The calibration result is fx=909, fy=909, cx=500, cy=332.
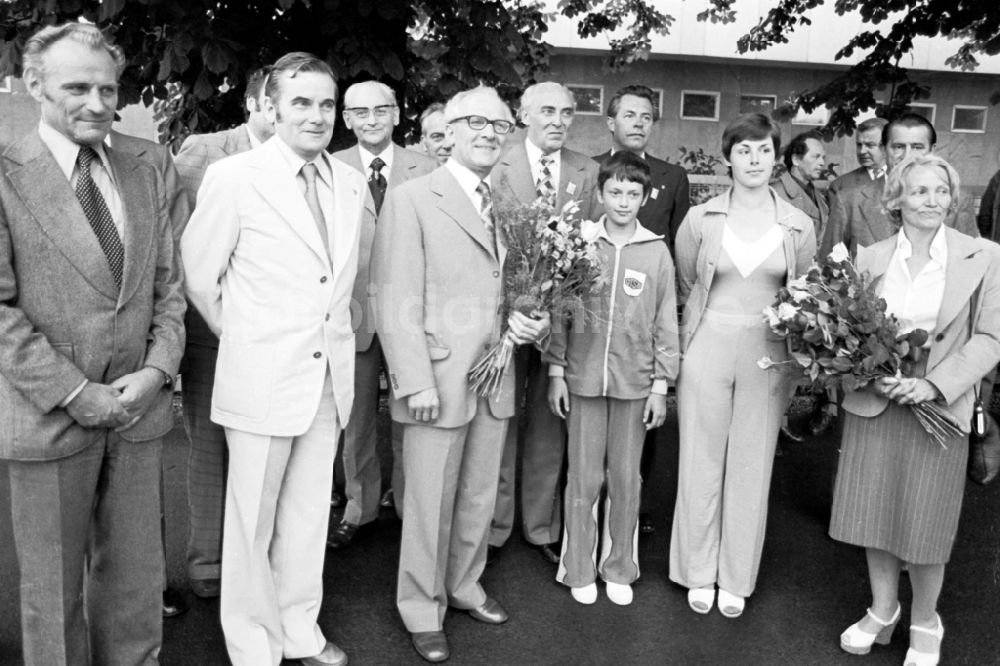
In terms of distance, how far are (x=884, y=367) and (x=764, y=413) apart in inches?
27.5

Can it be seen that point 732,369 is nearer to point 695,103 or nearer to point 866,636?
point 866,636

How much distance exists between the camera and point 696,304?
4461 millimetres

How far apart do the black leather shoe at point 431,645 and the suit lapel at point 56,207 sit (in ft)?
6.67

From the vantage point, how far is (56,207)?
3.03 metres

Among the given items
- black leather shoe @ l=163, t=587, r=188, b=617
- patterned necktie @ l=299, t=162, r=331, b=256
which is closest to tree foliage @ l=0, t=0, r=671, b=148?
patterned necktie @ l=299, t=162, r=331, b=256

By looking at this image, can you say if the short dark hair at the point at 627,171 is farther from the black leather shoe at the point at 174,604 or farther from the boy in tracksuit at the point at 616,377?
the black leather shoe at the point at 174,604

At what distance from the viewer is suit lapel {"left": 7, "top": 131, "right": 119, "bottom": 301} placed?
3.00 metres

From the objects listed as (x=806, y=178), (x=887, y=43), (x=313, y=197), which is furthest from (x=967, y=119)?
(x=313, y=197)

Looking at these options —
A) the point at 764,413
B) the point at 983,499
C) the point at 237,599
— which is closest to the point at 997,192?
the point at 983,499

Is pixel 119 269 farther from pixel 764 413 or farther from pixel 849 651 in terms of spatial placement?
pixel 849 651

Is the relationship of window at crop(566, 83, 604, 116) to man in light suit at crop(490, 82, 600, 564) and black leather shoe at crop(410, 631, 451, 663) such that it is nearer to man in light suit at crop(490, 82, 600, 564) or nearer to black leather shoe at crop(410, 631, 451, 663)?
man in light suit at crop(490, 82, 600, 564)

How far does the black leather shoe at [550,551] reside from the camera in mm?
4977

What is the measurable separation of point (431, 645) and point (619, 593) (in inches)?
42.2

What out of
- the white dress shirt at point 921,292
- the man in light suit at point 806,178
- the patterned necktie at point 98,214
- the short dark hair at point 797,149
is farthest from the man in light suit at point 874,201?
the patterned necktie at point 98,214
